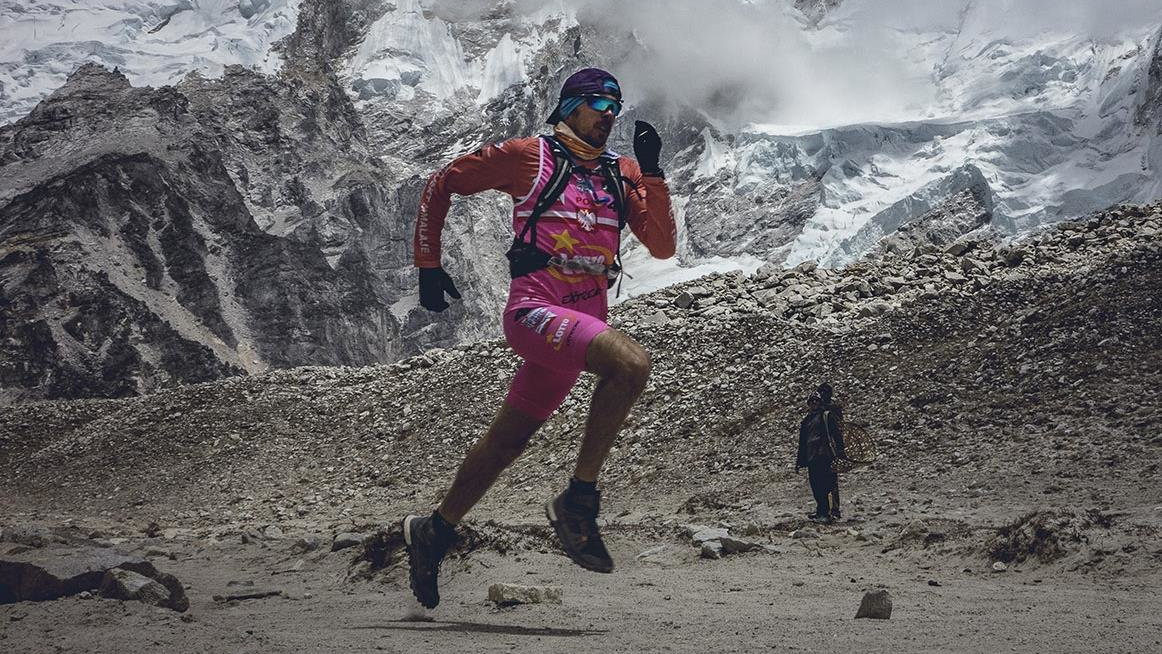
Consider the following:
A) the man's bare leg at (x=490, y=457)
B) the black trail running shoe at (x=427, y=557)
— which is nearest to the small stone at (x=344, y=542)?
the black trail running shoe at (x=427, y=557)

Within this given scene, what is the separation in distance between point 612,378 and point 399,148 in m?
178

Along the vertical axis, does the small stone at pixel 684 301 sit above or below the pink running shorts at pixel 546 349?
above

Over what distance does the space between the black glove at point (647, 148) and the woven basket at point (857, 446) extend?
292 inches

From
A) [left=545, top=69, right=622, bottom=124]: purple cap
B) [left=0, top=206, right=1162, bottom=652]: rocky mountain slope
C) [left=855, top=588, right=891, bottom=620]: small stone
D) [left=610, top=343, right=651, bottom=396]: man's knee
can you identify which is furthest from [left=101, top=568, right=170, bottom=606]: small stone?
[left=855, top=588, right=891, bottom=620]: small stone

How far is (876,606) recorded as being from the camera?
566 centimetres

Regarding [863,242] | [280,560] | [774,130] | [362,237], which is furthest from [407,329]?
[280,560]

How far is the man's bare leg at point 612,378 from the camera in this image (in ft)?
15.8

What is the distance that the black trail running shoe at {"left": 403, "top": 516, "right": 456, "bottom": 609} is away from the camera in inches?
232

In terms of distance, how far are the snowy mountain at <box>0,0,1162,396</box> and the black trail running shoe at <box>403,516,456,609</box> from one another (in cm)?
2376

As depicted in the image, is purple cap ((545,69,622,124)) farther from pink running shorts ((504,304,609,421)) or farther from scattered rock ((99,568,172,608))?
scattered rock ((99,568,172,608))

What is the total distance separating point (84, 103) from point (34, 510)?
94.0m

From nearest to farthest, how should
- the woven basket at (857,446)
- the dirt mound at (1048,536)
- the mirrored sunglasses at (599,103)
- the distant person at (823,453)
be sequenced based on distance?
the mirrored sunglasses at (599,103), the dirt mound at (1048,536), the distant person at (823,453), the woven basket at (857,446)

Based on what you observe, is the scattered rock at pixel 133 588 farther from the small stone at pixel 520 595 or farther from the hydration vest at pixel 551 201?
the hydration vest at pixel 551 201

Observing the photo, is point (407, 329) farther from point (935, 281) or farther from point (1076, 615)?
point (1076, 615)
